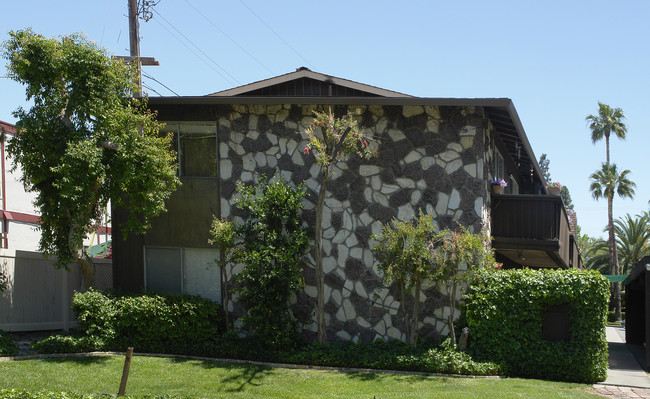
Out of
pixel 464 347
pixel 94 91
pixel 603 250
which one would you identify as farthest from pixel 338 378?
pixel 603 250

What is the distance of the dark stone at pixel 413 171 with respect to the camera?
1455 cm

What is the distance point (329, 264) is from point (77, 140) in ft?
19.5

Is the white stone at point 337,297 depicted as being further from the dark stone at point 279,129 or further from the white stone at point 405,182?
the dark stone at point 279,129

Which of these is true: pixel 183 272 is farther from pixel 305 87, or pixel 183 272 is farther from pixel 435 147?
pixel 305 87

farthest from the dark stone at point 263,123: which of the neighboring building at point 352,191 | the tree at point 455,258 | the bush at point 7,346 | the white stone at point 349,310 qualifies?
the bush at point 7,346

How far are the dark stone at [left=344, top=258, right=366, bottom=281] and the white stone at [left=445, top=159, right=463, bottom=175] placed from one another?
2.77 metres

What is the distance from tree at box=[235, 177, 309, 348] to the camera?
14.3 m

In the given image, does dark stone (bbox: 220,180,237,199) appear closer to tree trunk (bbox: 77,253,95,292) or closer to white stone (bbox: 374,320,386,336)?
tree trunk (bbox: 77,253,95,292)

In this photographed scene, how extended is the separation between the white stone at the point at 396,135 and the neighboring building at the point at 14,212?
39.9ft

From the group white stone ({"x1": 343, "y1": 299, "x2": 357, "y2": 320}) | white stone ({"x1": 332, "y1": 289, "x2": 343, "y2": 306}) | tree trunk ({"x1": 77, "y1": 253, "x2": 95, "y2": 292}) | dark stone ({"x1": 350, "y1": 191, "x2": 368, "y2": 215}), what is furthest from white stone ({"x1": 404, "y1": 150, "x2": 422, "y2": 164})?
tree trunk ({"x1": 77, "y1": 253, "x2": 95, "y2": 292})

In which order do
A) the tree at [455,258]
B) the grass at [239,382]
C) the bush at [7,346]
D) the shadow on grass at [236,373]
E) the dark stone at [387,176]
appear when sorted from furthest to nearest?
the dark stone at [387,176], the tree at [455,258], the bush at [7,346], the shadow on grass at [236,373], the grass at [239,382]

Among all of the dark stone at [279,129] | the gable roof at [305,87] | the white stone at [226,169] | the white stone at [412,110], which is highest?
the gable roof at [305,87]

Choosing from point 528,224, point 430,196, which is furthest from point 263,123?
point 528,224

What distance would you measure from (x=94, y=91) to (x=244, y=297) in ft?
17.7
